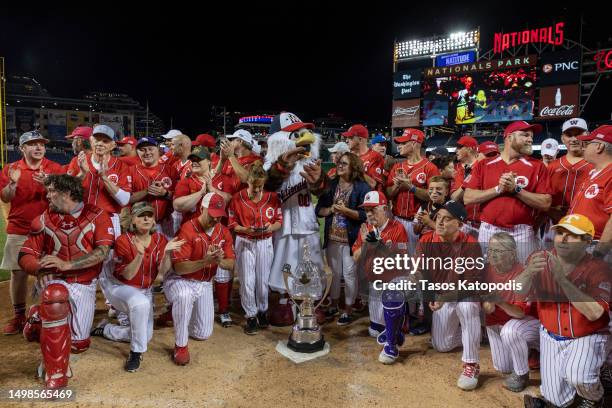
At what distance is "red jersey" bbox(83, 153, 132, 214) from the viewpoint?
439cm

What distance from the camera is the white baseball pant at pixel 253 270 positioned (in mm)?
4383

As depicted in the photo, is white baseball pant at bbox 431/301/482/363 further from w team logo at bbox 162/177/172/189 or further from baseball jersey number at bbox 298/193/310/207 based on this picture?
w team logo at bbox 162/177/172/189

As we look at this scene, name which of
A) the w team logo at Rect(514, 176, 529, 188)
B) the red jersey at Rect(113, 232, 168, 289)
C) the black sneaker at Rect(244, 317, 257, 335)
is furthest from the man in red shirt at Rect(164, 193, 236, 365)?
the w team logo at Rect(514, 176, 529, 188)

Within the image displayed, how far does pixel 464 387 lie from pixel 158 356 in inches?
98.7

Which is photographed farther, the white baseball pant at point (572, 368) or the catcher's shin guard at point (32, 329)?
the catcher's shin guard at point (32, 329)

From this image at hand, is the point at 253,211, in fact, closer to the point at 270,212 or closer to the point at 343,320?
the point at 270,212

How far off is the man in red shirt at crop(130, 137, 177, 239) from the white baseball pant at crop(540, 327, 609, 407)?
4.05 metres

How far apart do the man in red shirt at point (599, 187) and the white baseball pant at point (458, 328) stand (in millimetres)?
1110

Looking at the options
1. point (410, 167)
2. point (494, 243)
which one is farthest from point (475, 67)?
point (494, 243)

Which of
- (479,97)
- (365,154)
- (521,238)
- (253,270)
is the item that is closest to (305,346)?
(253,270)

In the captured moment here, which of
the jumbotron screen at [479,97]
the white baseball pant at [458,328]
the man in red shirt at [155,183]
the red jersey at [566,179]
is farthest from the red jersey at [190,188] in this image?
the jumbotron screen at [479,97]

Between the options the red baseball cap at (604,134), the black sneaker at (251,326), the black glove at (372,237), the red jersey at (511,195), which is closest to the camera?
the red baseball cap at (604,134)

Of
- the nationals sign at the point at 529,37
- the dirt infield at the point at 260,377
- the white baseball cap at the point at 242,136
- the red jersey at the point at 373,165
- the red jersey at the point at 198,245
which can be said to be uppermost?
the nationals sign at the point at 529,37

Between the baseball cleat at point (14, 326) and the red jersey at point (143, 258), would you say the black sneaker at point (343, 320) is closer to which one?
the red jersey at point (143, 258)
